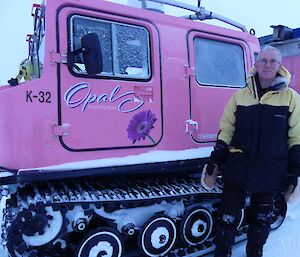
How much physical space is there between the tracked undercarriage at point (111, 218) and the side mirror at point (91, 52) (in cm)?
103

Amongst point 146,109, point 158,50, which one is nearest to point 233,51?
point 158,50

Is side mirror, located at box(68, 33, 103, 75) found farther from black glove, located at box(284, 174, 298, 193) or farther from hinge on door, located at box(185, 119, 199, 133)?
black glove, located at box(284, 174, 298, 193)

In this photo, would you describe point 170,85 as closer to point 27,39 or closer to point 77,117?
point 77,117

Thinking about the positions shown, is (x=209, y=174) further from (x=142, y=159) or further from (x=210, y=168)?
(x=142, y=159)

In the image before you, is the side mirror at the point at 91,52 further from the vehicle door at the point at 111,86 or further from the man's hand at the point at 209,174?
the man's hand at the point at 209,174

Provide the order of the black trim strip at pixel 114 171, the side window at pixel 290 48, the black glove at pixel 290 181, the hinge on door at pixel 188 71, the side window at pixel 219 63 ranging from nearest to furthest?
the black trim strip at pixel 114 171 → the black glove at pixel 290 181 → the hinge on door at pixel 188 71 → the side window at pixel 219 63 → the side window at pixel 290 48

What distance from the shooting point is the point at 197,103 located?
11.5ft

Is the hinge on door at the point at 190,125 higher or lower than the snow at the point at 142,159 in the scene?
higher

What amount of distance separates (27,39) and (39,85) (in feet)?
4.50

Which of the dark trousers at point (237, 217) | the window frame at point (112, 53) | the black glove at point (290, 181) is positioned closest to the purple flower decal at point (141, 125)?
the window frame at point (112, 53)

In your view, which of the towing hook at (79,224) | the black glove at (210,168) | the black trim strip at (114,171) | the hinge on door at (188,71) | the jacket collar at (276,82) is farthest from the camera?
the hinge on door at (188,71)

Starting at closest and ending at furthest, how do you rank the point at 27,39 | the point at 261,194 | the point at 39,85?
the point at 39,85 < the point at 261,194 < the point at 27,39

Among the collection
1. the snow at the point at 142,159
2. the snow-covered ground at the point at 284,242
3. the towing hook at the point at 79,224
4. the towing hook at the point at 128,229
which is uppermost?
the snow at the point at 142,159

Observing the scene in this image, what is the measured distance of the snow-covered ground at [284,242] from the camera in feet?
11.5
